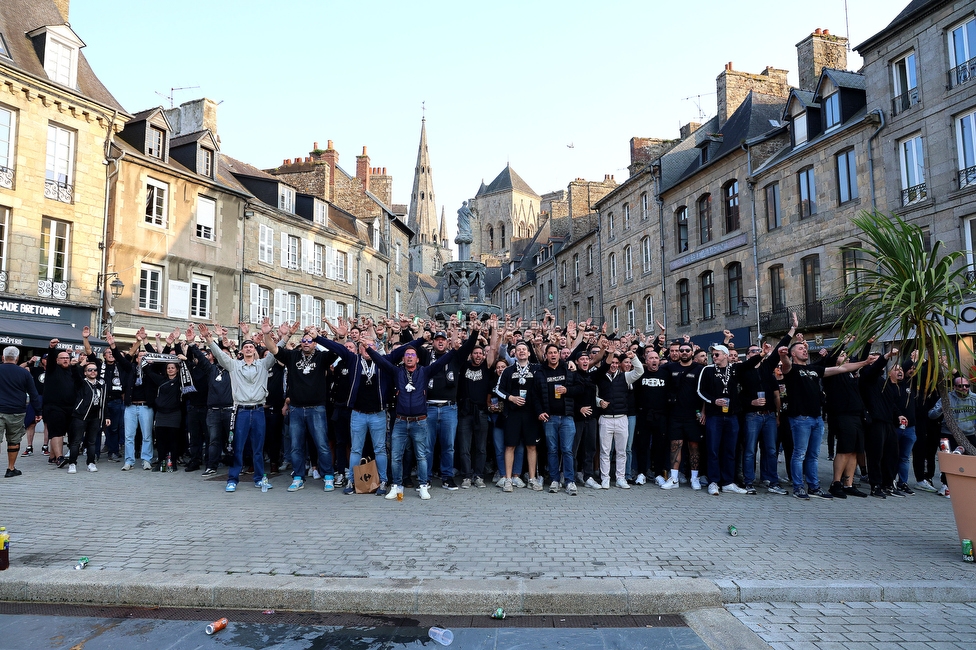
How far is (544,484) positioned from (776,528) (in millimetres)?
3142

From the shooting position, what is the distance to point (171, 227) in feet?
76.4

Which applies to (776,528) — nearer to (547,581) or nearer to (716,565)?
(716,565)

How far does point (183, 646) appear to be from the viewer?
3732 millimetres

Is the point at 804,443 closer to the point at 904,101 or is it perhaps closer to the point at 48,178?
the point at 904,101

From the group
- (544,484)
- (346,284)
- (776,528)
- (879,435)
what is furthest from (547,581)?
(346,284)

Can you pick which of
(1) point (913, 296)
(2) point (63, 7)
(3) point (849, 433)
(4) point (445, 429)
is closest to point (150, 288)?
(2) point (63, 7)

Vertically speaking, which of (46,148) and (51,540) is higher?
(46,148)

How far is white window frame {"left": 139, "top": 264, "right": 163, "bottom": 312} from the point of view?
73.2ft

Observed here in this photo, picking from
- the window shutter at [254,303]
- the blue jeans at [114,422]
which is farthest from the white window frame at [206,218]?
the blue jeans at [114,422]

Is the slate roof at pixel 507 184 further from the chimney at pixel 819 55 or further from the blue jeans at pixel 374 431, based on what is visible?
the blue jeans at pixel 374 431

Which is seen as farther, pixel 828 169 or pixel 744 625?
pixel 828 169

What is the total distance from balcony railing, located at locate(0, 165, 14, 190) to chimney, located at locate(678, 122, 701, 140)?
26.4 meters

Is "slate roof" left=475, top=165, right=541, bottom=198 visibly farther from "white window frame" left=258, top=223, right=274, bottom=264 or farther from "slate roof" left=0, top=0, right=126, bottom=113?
"slate roof" left=0, top=0, right=126, bottom=113

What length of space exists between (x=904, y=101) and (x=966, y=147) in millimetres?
2403
